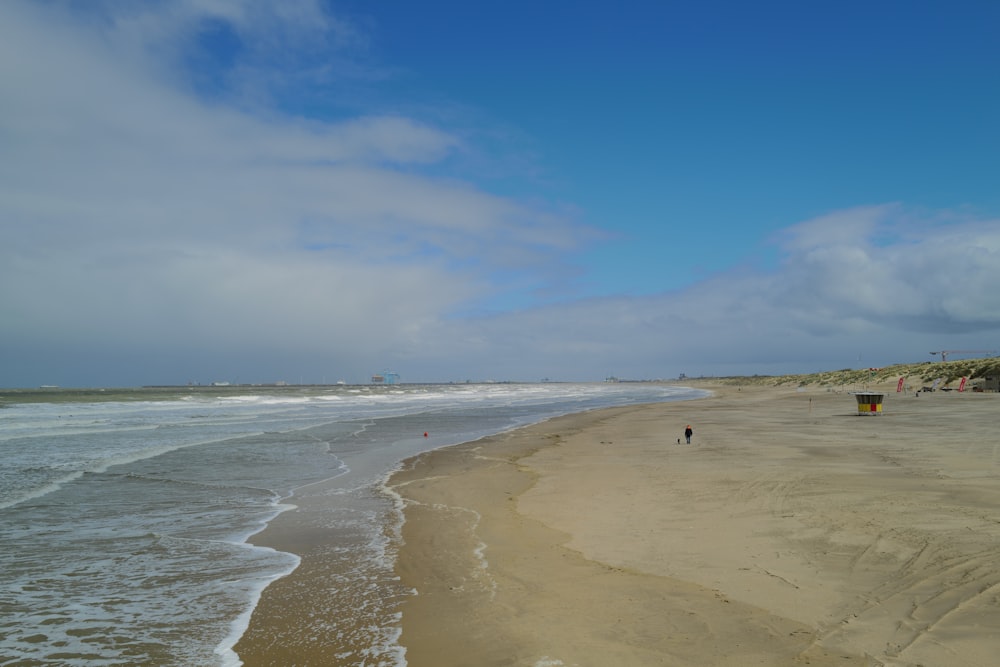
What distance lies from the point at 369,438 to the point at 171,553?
20.5 m

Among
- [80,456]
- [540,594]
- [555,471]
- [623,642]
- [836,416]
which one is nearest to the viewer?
[623,642]

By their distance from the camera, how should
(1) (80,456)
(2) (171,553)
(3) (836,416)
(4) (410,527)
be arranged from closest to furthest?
1. (2) (171,553)
2. (4) (410,527)
3. (1) (80,456)
4. (3) (836,416)

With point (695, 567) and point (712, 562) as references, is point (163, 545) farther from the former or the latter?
point (712, 562)

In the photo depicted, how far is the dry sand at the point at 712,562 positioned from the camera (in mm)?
6039

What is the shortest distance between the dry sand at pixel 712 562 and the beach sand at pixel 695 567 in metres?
0.03

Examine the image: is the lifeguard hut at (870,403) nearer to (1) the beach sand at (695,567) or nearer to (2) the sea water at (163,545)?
(1) the beach sand at (695,567)

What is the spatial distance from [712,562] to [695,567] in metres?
0.34

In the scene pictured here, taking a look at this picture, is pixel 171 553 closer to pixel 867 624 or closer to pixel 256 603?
pixel 256 603

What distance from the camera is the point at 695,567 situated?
8.43 meters

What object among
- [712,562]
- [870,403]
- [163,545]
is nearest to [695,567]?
[712,562]

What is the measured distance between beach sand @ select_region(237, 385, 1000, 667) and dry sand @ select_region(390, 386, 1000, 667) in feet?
0.11

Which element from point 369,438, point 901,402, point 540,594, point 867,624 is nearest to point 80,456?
point 369,438

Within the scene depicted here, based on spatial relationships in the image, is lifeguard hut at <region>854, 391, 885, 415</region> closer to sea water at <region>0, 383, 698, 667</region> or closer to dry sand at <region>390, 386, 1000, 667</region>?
dry sand at <region>390, 386, 1000, 667</region>

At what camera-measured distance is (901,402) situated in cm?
4028
